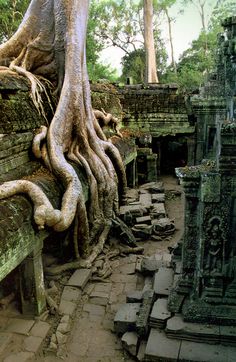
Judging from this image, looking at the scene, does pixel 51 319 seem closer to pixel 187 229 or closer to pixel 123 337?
pixel 123 337

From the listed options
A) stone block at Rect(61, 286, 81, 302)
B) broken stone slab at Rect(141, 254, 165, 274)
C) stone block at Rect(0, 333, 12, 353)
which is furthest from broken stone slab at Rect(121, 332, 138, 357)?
broken stone slab at Rect(141, 254, 165, 274)

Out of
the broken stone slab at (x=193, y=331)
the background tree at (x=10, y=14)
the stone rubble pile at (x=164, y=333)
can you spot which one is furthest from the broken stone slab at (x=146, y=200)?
the background tree at (x=10, y=14)

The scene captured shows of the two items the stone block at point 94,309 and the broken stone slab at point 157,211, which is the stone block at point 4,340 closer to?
the stone block at point 94,309

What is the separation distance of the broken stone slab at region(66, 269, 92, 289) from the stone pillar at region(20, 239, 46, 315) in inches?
31.5

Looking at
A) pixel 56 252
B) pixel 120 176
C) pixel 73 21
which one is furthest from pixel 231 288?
pixel 73 21

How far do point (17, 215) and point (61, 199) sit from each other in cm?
138

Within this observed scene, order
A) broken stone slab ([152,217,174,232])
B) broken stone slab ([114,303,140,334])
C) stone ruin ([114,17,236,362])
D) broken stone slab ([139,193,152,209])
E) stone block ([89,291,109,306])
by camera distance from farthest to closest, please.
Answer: broken stone slab ([139,193,152,209]) → broken stone slab ([152,217,174,232]) → stone block ([89,291,109,306]) → broken stone slab ([114,303,140,334]) → stone ruin ([114,17,236,362])

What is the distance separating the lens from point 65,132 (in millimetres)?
6383

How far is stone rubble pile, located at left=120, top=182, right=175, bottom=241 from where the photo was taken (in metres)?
7.96

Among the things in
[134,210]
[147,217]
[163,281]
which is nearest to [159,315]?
[163,281]

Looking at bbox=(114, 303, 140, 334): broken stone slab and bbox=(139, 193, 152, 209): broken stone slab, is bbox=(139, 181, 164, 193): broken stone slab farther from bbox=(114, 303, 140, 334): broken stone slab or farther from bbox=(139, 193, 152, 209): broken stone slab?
bbox=(114, 303, 140, 334): broken stone slab

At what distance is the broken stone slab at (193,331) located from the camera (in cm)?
392

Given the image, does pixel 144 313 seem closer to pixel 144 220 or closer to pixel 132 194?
pixel 144 220

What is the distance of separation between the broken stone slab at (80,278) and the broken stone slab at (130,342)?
1530mm
